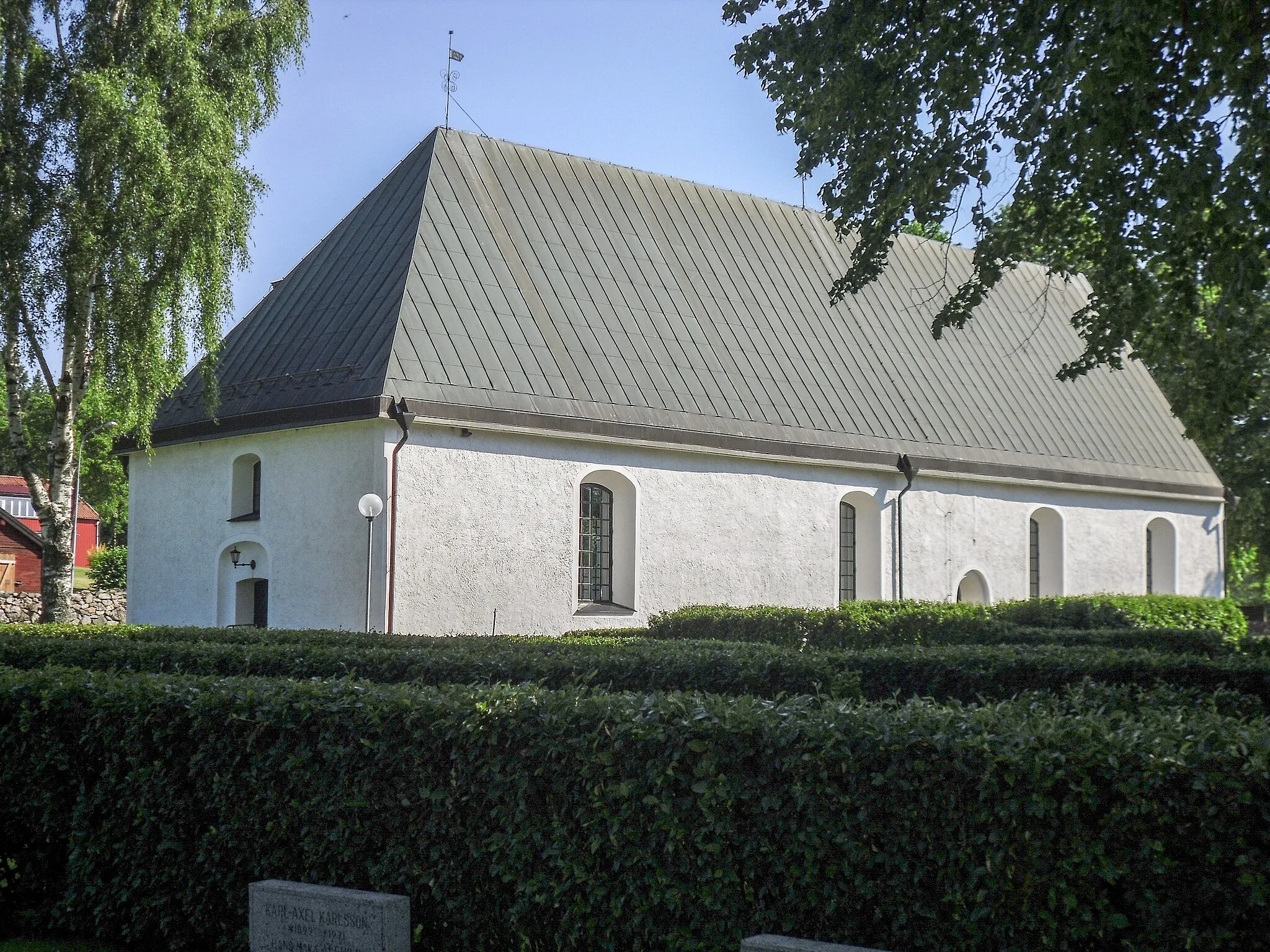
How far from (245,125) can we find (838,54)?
43.9 ft

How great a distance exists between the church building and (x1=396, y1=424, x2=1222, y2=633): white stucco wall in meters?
0.05

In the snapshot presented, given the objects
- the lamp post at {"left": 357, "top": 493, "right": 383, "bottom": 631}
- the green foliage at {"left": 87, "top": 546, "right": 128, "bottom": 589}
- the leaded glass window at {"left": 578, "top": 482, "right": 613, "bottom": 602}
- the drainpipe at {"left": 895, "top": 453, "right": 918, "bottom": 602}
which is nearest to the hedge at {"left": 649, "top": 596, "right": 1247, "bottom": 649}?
the leaded glass window at {"left": 578, "top": 482, "right": 613, "bottom": 602}

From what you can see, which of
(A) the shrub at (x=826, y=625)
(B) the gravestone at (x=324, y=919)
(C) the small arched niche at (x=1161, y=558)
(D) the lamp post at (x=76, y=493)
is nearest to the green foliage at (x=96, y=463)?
(D) the lamp post at (x=76, y=493)

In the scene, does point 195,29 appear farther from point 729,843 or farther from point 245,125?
point 729,843

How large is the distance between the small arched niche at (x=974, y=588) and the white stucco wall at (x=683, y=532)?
18 cm

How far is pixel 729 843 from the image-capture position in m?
4.85

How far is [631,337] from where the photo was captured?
809 inches

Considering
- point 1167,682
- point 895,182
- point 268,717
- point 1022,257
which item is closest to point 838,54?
point 895,182

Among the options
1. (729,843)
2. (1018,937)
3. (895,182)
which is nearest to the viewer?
(1018,937)

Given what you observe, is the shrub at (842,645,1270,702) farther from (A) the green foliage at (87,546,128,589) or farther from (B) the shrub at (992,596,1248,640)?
(A) the green foliage at (87,546,128,589)

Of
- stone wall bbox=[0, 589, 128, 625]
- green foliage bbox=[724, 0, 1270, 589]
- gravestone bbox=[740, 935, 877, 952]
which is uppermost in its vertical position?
green foliage bbox=[724, 0, 1270, 589]

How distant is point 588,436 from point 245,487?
582cm

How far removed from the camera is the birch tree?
18.2 metres

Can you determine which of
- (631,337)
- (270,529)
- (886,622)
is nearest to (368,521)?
(270,529)
